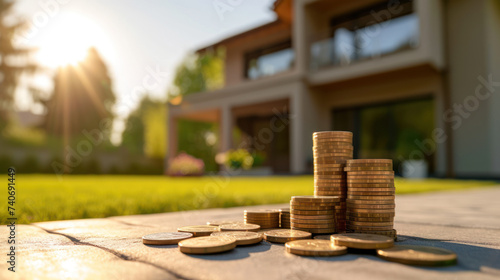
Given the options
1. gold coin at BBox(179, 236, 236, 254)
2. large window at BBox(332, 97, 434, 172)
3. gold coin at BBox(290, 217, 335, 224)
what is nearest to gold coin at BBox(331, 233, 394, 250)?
gold coin at BBox(290, 217, 335, 224)

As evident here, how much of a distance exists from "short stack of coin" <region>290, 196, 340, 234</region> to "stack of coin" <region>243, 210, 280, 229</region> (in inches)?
12.7

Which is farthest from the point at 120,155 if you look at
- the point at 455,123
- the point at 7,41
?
the point at 455,123

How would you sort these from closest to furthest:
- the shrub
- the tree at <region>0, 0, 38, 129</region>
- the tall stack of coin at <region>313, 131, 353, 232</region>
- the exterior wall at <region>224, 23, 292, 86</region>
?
1. the tall stack of coin at <region>313, 131, 353, 232</region>
2. the shrub
3. the exterior wall at <region>224, 23, 292, 86</region>
4. the tree at <region>0, 0, 38, 129</region>

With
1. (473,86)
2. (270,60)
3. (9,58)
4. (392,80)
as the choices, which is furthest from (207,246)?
(9,58)

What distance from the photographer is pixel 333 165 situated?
7.36ft

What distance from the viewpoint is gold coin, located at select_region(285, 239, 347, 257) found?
1.52 metres

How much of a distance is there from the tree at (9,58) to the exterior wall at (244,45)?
19.2m

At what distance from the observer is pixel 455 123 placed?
433 inches

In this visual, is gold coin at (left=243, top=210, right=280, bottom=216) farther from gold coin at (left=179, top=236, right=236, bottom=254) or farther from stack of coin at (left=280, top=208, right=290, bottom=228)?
gold coin at (left=179, top=236, right=236, bottom=254)

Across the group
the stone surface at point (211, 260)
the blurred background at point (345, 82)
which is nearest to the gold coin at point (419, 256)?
the stone surface at point (211, 260)

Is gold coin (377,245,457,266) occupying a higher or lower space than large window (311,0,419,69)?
lower

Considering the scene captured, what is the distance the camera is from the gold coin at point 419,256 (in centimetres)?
135

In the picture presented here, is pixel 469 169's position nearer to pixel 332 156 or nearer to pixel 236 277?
pixel 332 156

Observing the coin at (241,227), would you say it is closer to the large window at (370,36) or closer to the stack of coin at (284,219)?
the stack of coin at (284,219)
